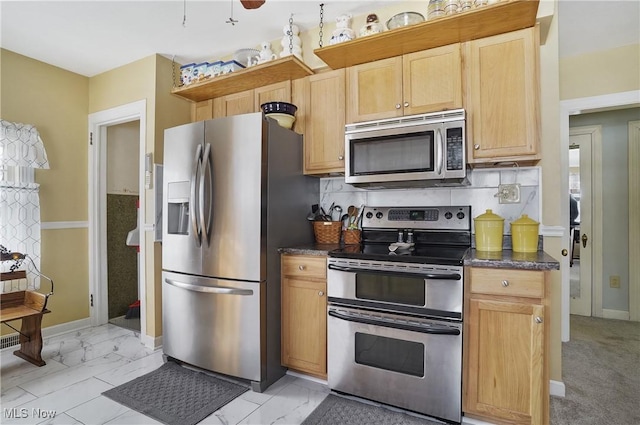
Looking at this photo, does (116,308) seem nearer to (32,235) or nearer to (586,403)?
(32,235)

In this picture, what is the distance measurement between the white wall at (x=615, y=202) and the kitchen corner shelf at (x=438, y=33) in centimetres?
265

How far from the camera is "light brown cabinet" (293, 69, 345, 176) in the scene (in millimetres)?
2482

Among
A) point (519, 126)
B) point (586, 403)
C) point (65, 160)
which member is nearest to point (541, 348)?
point (586, 403)

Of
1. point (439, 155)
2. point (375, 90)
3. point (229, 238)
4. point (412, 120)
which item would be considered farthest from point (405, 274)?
point (375, 90)

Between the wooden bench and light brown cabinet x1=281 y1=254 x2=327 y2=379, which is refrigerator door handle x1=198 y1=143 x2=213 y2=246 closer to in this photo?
light brown cabinet x1=281 y1=254 x2=327 y2=379

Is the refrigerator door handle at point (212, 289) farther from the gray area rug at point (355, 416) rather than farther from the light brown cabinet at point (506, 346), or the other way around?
the light brown cabinet at point (506, 346)

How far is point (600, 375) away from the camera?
2434 millimetres

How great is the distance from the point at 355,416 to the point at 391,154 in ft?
5.17

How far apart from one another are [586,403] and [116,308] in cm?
421

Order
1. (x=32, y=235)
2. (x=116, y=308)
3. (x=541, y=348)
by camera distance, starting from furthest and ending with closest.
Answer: (x=116, y=308), (x=32, y=235), (x=541, y=348)

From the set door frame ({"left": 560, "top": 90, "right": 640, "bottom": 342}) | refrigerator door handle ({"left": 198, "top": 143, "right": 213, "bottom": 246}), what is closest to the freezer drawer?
refrigerator door handle ({"left": 198, "top": 143, "right": 213, "bottom": 246})

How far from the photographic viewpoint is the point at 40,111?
316 cm

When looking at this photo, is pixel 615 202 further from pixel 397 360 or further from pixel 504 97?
pixel 397 360

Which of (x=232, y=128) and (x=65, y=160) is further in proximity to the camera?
(x=65, y=160)
